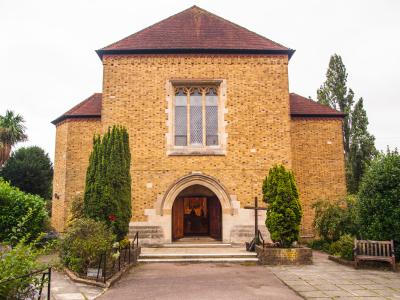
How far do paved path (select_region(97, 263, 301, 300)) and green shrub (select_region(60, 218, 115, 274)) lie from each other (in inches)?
38.8

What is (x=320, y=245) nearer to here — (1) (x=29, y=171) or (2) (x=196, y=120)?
(2) (x=196, y=120)

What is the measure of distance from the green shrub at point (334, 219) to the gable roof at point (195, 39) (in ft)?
22.4

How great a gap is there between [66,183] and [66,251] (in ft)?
23.3

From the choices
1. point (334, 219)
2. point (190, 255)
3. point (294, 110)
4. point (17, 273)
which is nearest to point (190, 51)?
point (294, 110)

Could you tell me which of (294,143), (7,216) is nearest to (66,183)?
(7,216)

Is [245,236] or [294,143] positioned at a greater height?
[294,143]

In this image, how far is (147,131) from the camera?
15055 millimetres

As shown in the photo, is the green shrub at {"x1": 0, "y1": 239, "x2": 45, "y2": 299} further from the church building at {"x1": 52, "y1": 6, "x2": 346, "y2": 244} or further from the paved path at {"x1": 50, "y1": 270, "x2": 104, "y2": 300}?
the church building at {"x1": 52, "y1": 6, "x2": 346, "y2": 244}

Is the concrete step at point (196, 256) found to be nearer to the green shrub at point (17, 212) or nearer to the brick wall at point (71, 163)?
the green shrub at point (17, 212)

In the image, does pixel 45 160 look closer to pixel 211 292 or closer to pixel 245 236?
pixel 245 236

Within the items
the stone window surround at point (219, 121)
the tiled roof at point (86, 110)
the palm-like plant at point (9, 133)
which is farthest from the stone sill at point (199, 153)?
the palm-like plant at point (9, 133)

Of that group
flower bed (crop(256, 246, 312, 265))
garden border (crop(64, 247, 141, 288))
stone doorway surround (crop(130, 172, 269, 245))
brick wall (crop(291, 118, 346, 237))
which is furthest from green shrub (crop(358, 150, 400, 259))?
garden border (crop(64, 247, 141, 288))

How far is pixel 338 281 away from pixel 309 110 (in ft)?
33.4

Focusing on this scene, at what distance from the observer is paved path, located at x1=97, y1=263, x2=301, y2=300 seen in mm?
7418
